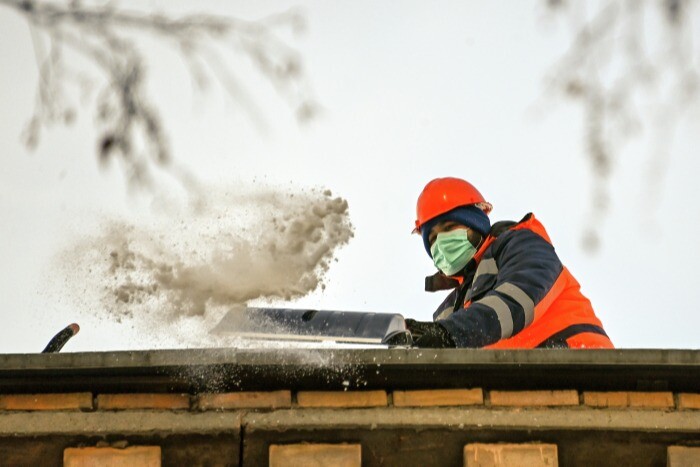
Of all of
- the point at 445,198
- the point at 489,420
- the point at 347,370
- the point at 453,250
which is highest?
the point at 445,198

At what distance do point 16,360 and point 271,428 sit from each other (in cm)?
120

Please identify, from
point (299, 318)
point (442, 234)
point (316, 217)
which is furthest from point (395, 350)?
point (316, 217)

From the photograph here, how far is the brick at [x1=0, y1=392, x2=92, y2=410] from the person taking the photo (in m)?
5.46

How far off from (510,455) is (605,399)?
527 millimetres

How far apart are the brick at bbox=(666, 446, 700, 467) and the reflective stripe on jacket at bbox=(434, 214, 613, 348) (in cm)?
135

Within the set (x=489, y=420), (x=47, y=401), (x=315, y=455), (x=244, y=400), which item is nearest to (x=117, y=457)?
(x=47, y=401)

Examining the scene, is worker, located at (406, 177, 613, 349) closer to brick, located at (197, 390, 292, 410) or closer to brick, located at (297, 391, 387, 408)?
brick, located at (297, 391, 387, 408)

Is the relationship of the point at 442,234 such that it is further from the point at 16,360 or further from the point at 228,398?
the point at 16,360

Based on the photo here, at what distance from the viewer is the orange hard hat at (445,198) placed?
799 cm

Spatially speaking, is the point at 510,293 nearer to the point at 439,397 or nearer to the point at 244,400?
the point at 439,397

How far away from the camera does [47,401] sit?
18.0 ft

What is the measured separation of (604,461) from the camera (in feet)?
17.4

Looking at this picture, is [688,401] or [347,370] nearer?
[347,370]

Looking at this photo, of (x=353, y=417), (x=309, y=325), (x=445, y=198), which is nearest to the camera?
(x=353, y=417)
